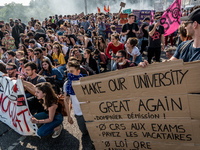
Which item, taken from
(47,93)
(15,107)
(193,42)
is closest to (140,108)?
(193,42)

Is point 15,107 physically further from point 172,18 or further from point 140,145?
point 172,18

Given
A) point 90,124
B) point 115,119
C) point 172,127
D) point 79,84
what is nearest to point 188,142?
point 172,127

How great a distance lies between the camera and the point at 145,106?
7.05 ft

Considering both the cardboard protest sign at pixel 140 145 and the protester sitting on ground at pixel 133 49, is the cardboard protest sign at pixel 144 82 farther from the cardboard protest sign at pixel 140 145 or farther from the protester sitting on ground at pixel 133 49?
the protester sitting on ground at pixel 133 49

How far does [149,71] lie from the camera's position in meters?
2.06

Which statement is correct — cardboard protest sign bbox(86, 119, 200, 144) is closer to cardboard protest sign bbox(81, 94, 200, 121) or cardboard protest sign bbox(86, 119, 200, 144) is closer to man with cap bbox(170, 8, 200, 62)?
cardboard protest sign bbox(81, 94, 200, 121)

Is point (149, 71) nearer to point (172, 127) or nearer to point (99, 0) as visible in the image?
point (172, 127)

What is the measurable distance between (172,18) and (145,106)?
12.3 feet

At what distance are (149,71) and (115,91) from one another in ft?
1.72

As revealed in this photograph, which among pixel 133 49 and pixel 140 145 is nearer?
Answer: pixel 140 145

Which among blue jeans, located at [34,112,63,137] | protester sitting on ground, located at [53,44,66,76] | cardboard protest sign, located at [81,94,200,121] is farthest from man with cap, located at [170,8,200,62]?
protester sitting on ground, located at [53,44,66,76]

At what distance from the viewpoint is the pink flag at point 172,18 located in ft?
15.8

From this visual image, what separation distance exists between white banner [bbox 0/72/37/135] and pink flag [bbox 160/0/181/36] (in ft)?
14.1

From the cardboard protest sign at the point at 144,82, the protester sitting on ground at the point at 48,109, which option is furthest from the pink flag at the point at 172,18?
the protester sitting on ground at the point at 48,109
